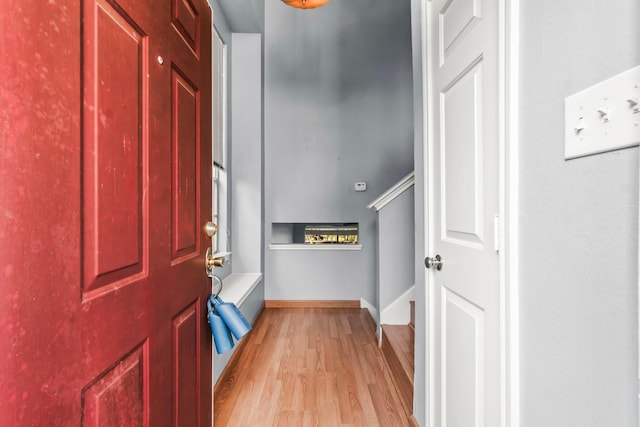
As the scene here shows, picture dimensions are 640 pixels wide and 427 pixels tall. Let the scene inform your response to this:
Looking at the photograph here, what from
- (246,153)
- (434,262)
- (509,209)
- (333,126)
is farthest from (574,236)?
(333,126)

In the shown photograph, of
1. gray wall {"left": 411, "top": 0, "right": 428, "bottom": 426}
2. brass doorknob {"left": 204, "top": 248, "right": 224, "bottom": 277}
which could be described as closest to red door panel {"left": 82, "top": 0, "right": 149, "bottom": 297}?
brass doorknob {"left": 204, "top": 248, "right": 224, "bottom": 277}

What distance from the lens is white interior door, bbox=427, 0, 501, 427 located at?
97 cm

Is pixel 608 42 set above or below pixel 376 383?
above

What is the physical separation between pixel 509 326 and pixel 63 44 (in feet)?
3.67

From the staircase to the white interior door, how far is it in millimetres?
442

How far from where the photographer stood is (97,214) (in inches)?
23.9

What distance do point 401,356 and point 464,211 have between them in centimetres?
132

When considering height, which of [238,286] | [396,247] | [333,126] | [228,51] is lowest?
[238,286]

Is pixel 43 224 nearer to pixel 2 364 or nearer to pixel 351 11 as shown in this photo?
pixel 2 364

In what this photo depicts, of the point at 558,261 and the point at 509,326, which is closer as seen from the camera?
the point at 558,261

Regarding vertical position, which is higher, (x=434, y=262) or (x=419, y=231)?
(x=419, y=231)

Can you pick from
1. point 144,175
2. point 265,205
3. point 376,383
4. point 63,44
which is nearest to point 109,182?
point 144,175

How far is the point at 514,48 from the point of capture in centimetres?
84

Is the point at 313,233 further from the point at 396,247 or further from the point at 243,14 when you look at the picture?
the point at 243,14
